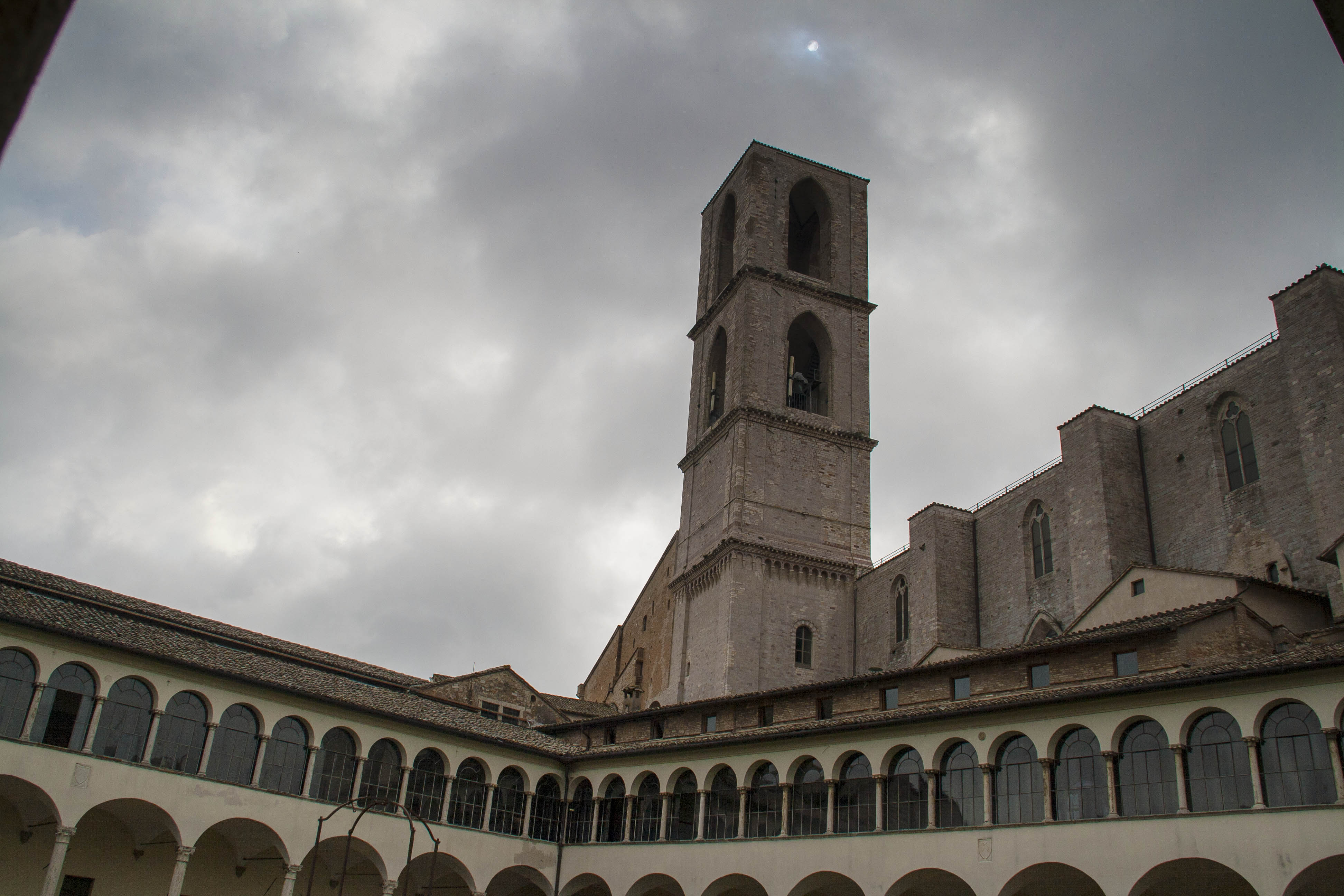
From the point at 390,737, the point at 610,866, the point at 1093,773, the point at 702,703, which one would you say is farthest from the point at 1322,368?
the point at 390,737

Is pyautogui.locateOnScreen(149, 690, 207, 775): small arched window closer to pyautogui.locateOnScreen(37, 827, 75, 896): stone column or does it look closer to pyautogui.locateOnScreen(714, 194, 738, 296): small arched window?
pyautogui.locateOnScreen(37, 827, 75, 896): stone column

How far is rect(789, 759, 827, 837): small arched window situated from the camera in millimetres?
25969

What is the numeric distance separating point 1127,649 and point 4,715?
77.4 ft

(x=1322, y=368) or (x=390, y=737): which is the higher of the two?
(x=1322, y=368)

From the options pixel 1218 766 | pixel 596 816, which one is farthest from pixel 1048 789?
pixel 596 816

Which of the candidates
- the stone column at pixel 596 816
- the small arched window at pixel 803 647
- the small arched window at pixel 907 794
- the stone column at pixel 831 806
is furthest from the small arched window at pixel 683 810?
the small arched window at pixel 803 647

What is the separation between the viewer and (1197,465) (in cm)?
3136

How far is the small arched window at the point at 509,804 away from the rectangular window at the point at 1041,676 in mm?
14290

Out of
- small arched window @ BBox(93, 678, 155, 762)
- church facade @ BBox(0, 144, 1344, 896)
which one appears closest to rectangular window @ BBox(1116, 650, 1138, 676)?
church facade @ BBox(0, 144, 1344, 896)

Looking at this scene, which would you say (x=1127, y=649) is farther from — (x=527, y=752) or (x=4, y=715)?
(x=4, y=715)

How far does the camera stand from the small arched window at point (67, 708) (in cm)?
2416

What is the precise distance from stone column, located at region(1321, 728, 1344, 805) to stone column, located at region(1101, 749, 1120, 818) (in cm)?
371

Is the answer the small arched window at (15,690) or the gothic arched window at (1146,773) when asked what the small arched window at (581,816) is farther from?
the gothic arched window at (1146,773)

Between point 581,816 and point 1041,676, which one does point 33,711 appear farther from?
point 1041,676
